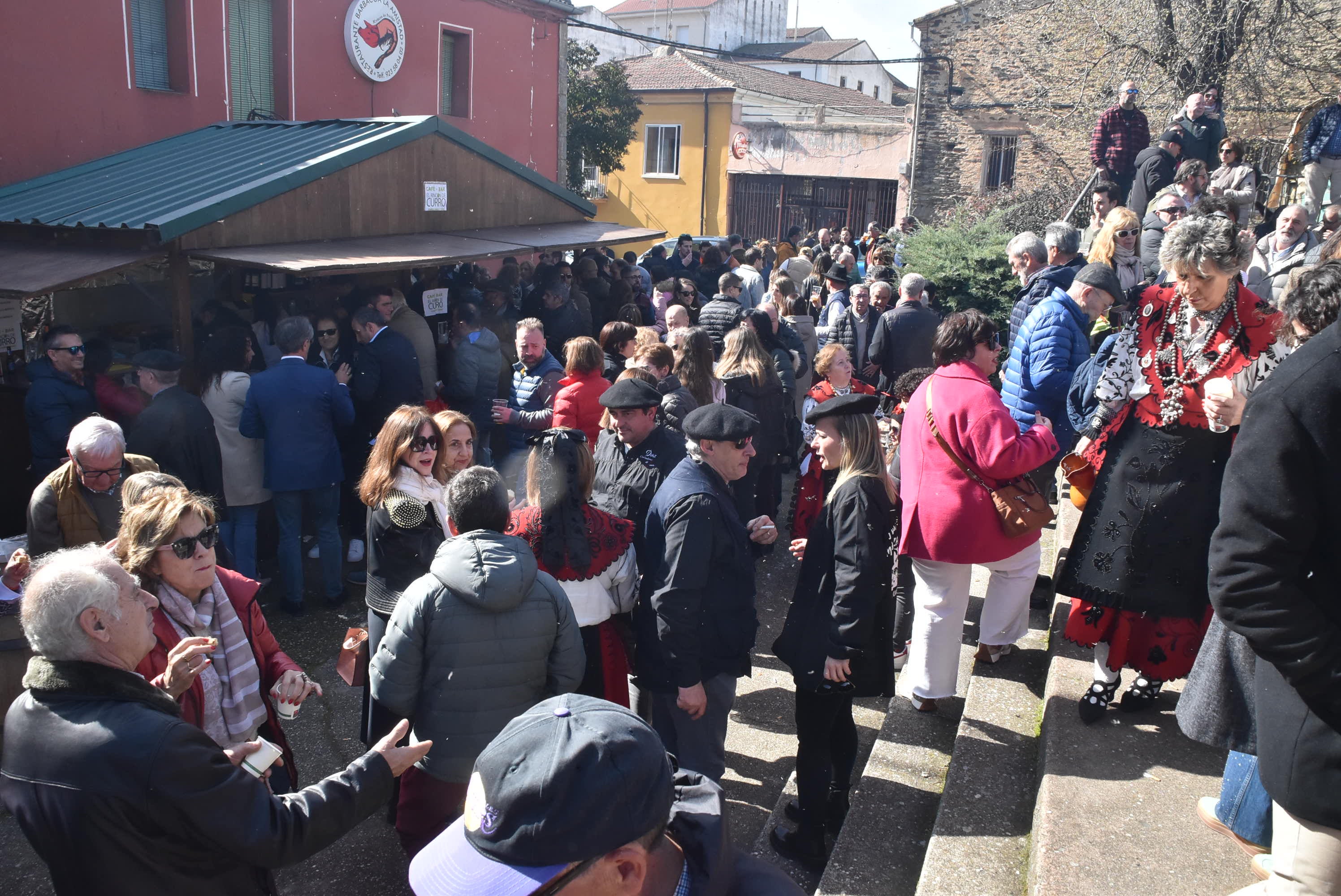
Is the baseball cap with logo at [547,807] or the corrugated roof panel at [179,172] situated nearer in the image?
the baseball cap with logo at [547,807]

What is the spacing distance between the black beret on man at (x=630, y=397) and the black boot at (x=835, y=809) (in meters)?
1.82

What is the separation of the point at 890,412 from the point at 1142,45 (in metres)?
10.9

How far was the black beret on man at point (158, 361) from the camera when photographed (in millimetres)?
5582

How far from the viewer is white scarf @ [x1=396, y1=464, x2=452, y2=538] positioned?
419cm

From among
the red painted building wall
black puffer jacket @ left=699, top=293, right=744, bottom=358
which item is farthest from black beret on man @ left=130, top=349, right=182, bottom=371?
the red painted building wall

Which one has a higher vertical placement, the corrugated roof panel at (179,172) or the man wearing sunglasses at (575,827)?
the corrugated roof panel at (179,172)

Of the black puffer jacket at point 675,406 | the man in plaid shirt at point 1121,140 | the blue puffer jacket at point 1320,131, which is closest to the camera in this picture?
the black puffer jacket at point 675,406

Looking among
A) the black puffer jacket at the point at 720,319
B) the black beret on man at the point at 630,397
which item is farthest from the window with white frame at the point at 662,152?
the black beret on man at the point at 630,397

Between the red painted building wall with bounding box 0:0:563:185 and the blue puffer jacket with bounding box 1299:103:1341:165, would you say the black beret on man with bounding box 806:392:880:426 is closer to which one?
the blue puffer jacket with bounding box 1299:103:1341:165

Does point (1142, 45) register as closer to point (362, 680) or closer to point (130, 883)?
point (362, 680)

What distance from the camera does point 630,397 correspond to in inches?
175

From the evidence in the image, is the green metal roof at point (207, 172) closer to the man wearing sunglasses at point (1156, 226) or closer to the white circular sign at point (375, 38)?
the white circular sign at point (375, 38)

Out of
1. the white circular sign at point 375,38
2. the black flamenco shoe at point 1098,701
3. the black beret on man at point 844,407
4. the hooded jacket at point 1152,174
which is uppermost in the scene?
the white circular sign at point 375,38

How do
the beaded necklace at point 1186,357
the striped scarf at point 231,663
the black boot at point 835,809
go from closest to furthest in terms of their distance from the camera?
the striped scarf at point 231,663 < the beaded necklace at point 1186,357 < the black boot at point 835,809
